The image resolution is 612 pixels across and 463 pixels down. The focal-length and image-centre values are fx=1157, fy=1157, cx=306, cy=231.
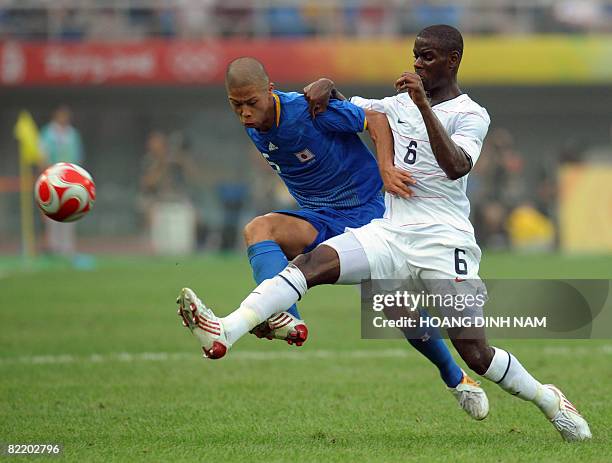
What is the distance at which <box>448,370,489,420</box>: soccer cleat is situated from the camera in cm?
725

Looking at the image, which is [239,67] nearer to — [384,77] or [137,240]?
[384,77]

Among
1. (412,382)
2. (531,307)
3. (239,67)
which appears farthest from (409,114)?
(531,307)

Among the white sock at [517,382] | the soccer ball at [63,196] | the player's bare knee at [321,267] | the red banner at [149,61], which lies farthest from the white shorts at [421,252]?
the red banner at [149,61]

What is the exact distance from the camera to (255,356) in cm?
1085

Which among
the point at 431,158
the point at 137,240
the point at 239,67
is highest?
the point at 239,67

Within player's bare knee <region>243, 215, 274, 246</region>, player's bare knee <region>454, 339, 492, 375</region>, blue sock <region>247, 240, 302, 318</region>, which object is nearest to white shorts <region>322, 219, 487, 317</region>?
player's bare knee <region>454, 339, 492, 375</region>

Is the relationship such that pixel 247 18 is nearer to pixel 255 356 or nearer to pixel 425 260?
pixel 255 356

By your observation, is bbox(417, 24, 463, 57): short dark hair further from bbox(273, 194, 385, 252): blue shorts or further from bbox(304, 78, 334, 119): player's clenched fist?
bbox(273, 194, 385, 252): blue shorts

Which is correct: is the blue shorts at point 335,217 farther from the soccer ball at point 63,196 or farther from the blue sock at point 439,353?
the soccer ball at point 63,196

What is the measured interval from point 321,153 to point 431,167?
964 millimetres

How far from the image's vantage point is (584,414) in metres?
7.68

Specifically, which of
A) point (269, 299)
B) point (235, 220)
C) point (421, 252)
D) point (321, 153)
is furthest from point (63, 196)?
point (235, 220)

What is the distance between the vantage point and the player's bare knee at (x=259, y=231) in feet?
23.9

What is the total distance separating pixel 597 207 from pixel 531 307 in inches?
530
